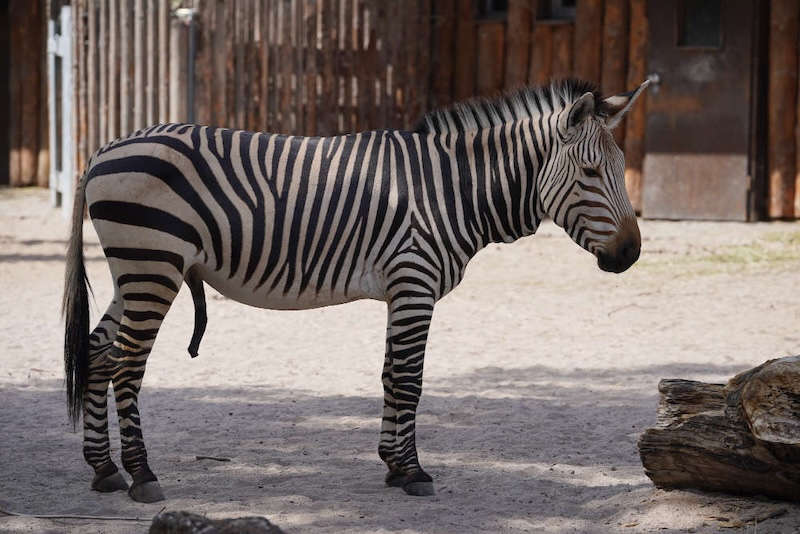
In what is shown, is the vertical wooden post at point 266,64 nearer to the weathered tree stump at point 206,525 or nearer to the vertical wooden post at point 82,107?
the vertical wooden post at point 82,107

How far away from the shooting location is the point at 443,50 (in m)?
14.7

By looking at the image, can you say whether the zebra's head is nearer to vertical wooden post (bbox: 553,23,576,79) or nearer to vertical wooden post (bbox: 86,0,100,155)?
vertical wooden post (bbox: 553,23,576,79)

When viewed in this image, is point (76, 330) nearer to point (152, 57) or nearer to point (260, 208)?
point (260, 208)

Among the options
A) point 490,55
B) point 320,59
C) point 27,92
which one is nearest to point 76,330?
point 320,59

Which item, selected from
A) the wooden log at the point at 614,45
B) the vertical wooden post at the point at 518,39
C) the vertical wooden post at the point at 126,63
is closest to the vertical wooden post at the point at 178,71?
the vertical wooden post at the point at 126,63

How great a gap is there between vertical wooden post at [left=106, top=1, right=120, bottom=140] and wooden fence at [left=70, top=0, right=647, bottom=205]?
1 centimetres

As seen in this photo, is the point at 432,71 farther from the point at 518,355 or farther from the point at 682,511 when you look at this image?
the point at 682,511

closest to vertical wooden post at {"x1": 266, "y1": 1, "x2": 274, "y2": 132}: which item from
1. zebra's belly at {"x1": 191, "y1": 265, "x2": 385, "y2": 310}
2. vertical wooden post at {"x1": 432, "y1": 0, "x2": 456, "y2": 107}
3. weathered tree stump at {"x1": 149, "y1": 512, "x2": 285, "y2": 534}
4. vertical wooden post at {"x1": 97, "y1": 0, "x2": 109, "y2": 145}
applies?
vertical wooden post at {"x1": 97, "y1": 0, "x2": 109, "y2": 145}

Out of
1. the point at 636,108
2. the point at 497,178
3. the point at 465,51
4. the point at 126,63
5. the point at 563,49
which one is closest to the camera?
the point at 497,178

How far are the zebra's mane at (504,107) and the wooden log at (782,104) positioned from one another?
8.35 metres

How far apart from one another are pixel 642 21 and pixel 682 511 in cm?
990

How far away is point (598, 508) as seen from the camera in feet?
15.2

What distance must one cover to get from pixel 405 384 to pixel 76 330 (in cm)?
137

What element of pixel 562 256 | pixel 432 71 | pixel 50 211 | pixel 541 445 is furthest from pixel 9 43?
pixel 541 445
